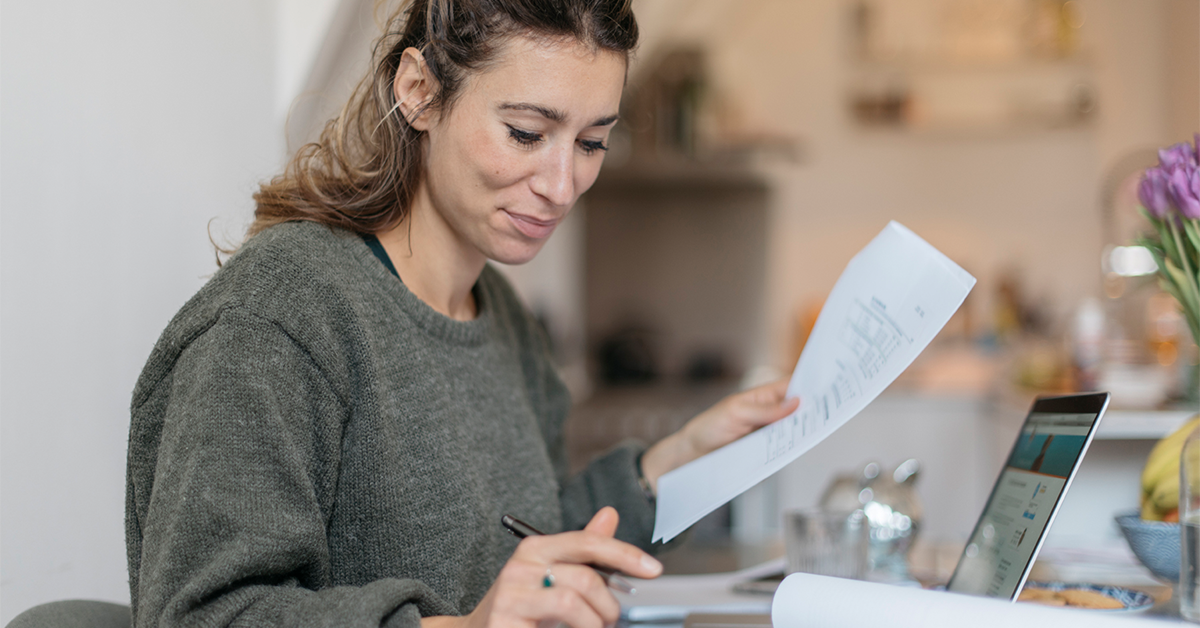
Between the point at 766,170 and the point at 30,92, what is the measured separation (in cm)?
337

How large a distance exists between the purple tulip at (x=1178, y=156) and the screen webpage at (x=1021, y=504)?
0.79 feet

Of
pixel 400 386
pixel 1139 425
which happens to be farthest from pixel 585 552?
pixel 1139 425

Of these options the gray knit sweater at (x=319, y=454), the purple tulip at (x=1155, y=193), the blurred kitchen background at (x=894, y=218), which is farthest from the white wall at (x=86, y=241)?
the blurred kitchen background at (x=894, y=218)

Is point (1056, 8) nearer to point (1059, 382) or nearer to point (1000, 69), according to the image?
point (1000, 69)

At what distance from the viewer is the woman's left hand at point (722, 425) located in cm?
108

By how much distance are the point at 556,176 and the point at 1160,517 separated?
0.75m

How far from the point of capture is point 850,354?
866 mm

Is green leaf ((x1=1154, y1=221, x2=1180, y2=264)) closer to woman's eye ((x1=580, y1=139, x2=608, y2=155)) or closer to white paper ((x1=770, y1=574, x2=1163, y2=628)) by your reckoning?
white paper ((x1=770, y1=574, x2=1163, y2=628))

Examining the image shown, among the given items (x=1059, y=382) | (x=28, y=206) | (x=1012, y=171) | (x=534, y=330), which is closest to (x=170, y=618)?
(x=28, y=206)

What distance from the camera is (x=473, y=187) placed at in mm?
891

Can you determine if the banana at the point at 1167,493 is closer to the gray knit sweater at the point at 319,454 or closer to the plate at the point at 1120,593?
the plate at the point at 1120,593

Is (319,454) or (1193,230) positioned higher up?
(1193,230)

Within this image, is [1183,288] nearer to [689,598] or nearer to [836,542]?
[836,542]

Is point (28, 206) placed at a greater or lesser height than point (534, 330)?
greater
